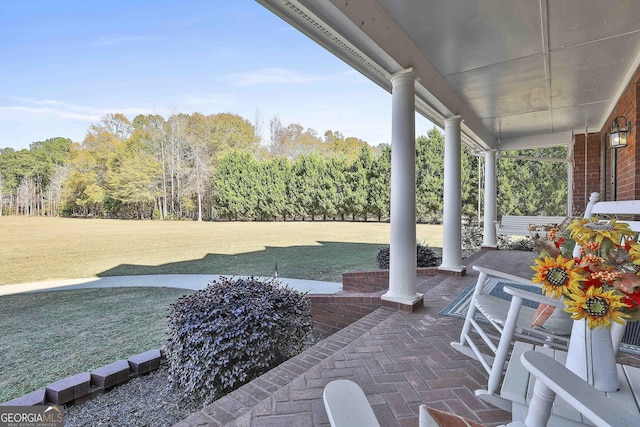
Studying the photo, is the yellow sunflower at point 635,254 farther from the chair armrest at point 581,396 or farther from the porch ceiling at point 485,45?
the porch ceiling at point 485,45

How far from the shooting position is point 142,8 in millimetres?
15688

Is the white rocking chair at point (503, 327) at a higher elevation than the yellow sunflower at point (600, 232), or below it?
below

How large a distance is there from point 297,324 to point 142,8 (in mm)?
19130

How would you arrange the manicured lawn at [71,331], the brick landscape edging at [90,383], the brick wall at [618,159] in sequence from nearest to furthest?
the brick landscape edging at [90,383]
the manicured lawn at [71,331]
the brick wall at [618,159]

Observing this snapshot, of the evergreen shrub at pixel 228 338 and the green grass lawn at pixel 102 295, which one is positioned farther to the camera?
the green grass lawn at pixel 102 295

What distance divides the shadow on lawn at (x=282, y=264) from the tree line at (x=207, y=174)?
432 inches

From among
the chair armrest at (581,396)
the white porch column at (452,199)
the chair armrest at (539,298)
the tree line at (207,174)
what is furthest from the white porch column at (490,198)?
the tree line at (207,174)

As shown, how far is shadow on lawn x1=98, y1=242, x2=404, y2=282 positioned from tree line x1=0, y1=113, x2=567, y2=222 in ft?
36.0

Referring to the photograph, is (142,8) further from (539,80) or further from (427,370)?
(427,370)

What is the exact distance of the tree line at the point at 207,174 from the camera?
811 inches

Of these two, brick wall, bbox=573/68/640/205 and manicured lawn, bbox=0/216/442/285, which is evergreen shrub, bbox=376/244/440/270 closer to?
manicured lawn, bbox=0/216/442/285

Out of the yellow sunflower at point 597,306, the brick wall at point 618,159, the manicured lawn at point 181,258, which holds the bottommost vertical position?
the manicured lawn at point 181,258

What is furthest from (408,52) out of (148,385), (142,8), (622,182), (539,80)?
(142,8)

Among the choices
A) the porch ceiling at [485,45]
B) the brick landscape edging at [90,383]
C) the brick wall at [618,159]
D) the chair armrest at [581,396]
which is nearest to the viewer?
the chair armrest at [581,396]
